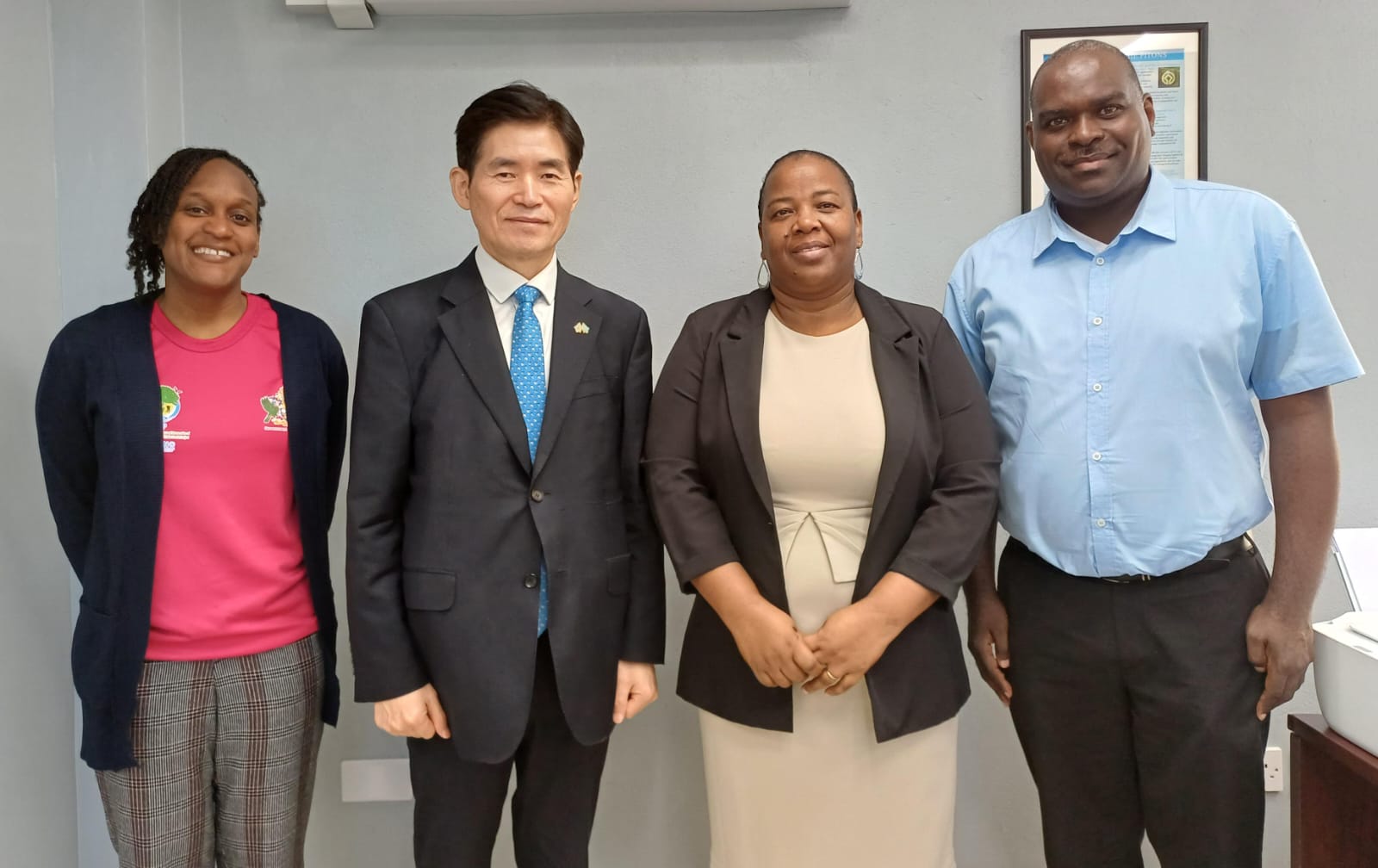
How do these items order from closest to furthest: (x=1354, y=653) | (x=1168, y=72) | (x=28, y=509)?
(x=1354, y=653) → (x=28, y=509) → (x=1168, y=72)

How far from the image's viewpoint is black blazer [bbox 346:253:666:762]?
4.54 ft

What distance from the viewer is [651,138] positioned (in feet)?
7.00

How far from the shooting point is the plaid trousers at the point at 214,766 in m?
1.45

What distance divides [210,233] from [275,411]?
0.34 m

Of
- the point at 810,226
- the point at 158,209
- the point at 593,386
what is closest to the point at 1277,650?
the point at 810,226

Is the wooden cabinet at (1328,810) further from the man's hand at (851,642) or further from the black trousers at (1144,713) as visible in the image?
the man's hand at (851,642)

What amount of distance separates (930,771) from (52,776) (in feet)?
6.05

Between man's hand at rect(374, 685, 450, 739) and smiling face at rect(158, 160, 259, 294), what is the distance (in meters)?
0.82

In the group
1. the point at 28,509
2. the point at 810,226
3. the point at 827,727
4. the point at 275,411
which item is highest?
the point at 810,226

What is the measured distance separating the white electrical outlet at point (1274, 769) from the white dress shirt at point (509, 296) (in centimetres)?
208

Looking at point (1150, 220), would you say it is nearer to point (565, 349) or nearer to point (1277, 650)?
point (1277, 650)

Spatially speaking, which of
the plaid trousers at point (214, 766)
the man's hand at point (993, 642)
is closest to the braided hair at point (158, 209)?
the plaid trousers at point (214, 766)

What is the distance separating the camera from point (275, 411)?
1.55 meters

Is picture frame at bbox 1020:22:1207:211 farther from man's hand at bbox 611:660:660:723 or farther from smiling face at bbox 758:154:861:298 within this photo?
man's hand at bbox 611:660:660:723
